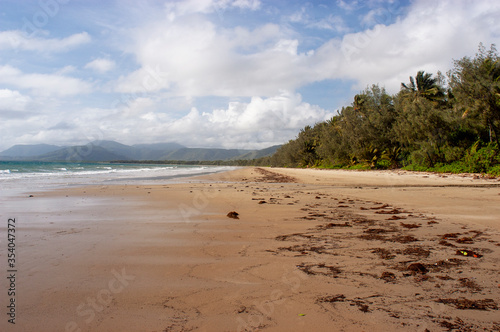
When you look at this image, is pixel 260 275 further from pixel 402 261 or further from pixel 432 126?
pixel 432 126

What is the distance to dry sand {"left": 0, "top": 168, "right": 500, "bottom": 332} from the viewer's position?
2.44 m

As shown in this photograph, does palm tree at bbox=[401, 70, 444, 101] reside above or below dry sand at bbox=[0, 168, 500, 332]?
above

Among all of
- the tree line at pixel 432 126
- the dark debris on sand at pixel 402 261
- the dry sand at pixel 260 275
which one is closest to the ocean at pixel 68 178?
the dry sand at pixel 260 275

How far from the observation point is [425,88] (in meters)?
41.4

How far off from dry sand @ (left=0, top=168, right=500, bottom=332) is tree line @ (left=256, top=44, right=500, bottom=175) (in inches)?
881

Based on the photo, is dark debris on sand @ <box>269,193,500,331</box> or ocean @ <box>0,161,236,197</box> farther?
ocean @ <box>0,161,236,197</box>

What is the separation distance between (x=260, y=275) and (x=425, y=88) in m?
47.0

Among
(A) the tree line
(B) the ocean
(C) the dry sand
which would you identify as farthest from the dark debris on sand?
(A) the tree line

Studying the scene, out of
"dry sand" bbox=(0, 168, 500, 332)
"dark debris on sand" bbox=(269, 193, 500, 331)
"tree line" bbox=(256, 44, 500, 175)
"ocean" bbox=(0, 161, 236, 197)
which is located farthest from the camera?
"tree line" bbox=(256, 44, 500, 175)

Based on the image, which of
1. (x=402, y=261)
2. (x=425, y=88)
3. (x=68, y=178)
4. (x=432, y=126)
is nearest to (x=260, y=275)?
(x=402, y=261)

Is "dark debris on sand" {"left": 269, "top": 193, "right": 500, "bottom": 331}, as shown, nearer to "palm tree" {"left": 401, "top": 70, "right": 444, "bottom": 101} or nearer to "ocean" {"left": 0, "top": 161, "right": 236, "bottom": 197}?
"ocean" {"left": 0, "top": 161, "right": 236, "bottom": 197}

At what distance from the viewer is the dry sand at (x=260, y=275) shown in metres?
2.44

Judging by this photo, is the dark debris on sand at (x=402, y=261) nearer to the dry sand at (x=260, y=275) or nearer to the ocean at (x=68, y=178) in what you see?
the dry sand at (x=260, y=275)

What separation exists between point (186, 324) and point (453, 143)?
3387 centimetres
